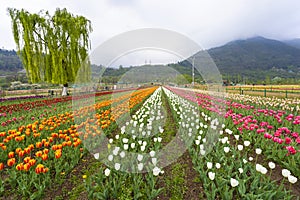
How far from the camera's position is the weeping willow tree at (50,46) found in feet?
44.1

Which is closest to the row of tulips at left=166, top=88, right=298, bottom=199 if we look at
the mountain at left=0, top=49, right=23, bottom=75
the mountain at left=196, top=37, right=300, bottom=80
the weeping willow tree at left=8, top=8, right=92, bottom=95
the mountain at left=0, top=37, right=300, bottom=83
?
the weeping willow tree at left=8, top=8, right=92, bottom=95

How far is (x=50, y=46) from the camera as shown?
1410cm

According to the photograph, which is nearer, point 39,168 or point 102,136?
point 39,168

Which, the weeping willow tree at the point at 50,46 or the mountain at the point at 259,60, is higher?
the mountain at the point at 259,60

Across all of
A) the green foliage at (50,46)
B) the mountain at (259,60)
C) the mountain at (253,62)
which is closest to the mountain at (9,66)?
the mountain at (253,62)

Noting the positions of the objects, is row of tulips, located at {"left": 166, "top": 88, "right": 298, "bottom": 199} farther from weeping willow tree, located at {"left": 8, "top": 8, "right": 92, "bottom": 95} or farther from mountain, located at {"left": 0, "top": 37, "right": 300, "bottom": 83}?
mountain, located at {"left": 0, "top": 37, "right": 300, "bottom": 83}

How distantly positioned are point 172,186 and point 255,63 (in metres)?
141

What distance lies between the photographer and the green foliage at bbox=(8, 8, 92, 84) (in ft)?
44.1

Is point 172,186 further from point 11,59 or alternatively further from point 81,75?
point 11,59

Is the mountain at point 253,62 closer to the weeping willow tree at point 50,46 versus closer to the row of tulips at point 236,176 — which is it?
the weeping willow tree at point 50,46

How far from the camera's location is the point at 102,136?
395cm

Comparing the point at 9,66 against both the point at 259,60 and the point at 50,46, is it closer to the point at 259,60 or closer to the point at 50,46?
the point at 50,46

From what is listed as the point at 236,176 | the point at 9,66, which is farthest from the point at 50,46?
the point at 9,66

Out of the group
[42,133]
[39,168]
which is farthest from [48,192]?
[42,133]
